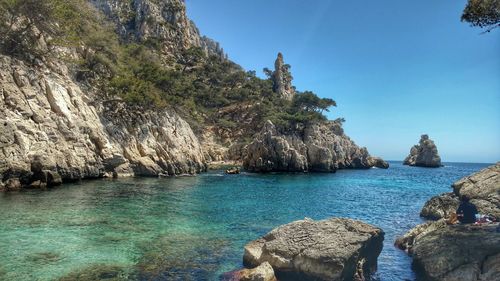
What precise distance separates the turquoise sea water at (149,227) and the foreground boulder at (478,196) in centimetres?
202

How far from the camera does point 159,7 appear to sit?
126 metres

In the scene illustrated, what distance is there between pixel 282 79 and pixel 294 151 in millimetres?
72972

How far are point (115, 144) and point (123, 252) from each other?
37.2m

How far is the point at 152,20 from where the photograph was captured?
116562 millimetres

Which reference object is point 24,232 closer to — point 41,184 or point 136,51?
point 41,184

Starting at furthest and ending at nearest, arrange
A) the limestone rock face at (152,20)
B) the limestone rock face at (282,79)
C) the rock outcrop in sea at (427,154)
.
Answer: the limestone rock face at (282,79) < the rock outcrop in sea at (427,154) < the limestone rock face at (152,20)

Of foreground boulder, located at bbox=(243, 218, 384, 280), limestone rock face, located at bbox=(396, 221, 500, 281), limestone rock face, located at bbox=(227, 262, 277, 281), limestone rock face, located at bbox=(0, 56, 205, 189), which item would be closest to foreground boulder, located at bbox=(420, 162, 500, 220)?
limestone rock face, located at bbox=(396, 221, 500, 281)

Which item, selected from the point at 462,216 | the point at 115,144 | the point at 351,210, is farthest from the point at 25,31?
the point at 462,216

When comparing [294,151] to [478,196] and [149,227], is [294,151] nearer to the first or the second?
[478,196]

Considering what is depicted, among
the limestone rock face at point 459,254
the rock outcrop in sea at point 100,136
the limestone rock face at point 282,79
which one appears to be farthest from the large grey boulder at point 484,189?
the limestone rock face at point 282,79

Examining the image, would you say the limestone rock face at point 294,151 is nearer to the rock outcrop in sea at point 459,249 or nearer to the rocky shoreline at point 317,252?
the rock outcrop in sea at point 459,249

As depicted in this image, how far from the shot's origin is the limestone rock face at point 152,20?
4609 inches

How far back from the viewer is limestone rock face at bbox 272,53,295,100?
138 meters

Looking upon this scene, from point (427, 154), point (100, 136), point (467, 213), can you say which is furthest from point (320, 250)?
point (427, 154)
